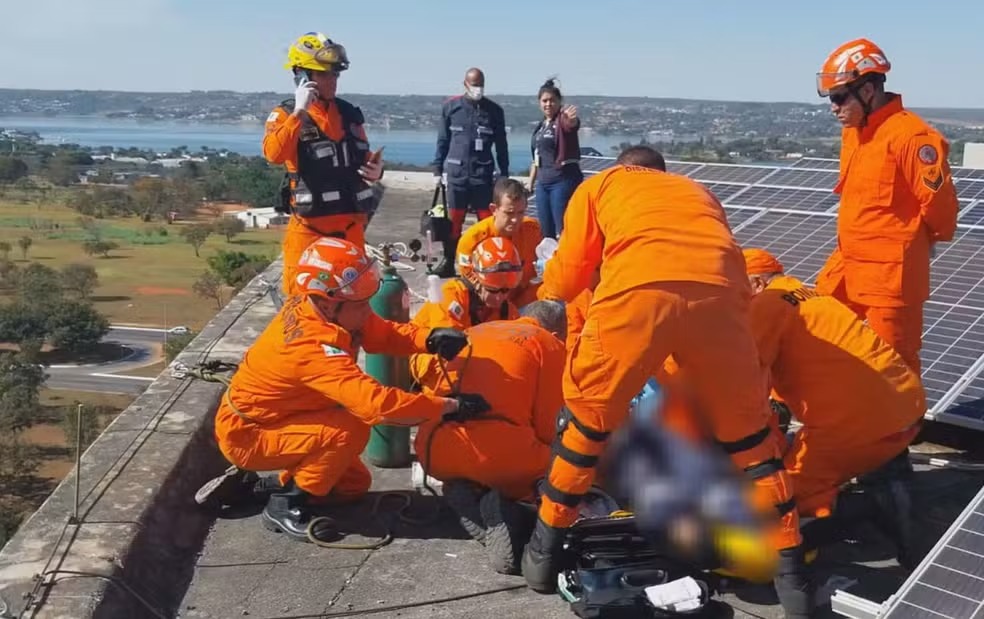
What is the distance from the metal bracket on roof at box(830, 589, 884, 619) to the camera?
3145 millimetres

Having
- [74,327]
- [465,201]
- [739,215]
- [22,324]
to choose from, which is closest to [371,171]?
[465,201]

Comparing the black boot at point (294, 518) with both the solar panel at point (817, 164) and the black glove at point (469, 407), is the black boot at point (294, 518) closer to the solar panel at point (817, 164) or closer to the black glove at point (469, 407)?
the black glove at point (469, 407)

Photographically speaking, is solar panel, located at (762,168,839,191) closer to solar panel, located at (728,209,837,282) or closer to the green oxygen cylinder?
solar panel, located at (728,209,837,282)

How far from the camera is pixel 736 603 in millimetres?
3826

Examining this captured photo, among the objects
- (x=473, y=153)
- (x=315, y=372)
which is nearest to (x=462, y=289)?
(x=315, y=372)

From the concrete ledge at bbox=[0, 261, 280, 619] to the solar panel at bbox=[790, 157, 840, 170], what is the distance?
8003 mm

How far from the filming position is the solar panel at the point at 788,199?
8.47m

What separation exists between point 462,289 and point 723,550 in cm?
213

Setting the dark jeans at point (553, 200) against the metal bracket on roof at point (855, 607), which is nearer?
the metal bracket on roof at point (855, 607)

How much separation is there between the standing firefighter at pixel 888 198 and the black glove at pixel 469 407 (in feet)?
6.49

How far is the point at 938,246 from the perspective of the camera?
23.0 feet

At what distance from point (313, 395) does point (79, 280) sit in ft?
265

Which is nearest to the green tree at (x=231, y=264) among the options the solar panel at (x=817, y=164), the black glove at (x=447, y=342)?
the solar panel at (x=817, y=164)

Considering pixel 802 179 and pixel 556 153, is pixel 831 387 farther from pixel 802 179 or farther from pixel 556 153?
pixel 802 179
